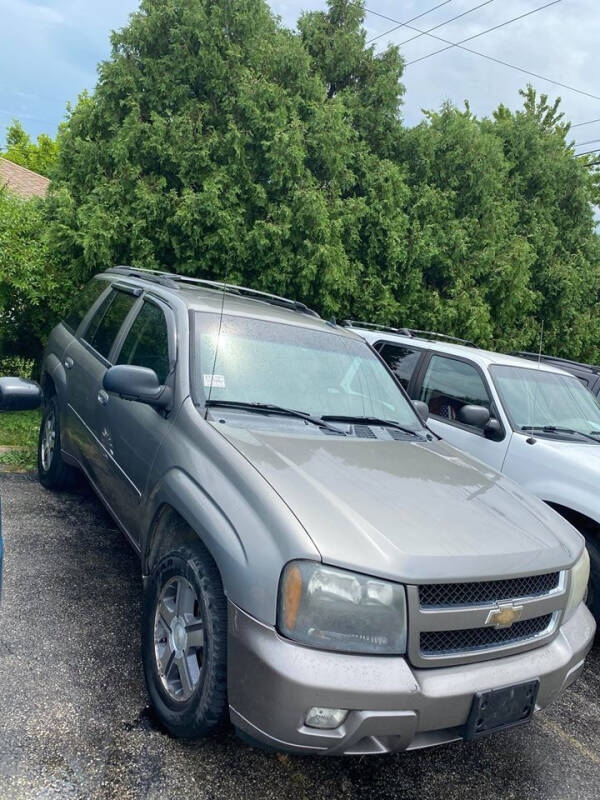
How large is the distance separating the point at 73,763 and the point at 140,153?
6.56 meters

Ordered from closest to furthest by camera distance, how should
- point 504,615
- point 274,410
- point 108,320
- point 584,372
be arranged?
1. point 504,615
2. point 274,410
3. point 108,320
4. point 584,372

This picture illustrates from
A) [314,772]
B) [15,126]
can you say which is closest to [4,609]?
[314,772]

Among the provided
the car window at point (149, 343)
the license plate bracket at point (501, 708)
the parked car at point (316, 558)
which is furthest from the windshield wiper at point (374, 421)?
the license plate bracket at point (501, 708)

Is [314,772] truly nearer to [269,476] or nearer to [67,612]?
[269,476]

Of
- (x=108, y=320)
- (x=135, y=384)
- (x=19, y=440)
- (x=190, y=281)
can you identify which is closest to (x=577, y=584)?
(x=135, y=384)

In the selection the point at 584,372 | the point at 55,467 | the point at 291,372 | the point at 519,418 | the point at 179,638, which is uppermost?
the point at 291,372

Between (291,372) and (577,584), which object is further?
(291,372)

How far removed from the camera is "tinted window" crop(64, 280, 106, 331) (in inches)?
201

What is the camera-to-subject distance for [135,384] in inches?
124

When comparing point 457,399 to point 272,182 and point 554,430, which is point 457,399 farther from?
point 272,182

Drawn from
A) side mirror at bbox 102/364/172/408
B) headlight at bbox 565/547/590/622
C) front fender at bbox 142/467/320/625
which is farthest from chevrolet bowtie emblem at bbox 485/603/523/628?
side mirror at bbox 102/364/172/408

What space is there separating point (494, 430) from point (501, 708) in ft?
9.84

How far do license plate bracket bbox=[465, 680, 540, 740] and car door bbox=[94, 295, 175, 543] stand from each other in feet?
5.89

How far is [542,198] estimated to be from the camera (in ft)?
37.3
